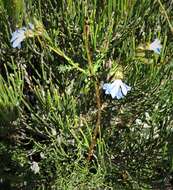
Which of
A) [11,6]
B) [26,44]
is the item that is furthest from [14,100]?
[11,6]

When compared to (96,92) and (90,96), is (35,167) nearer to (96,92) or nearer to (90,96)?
(90,96)

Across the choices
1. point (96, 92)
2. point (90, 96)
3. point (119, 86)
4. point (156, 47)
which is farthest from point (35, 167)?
point (156, 47)

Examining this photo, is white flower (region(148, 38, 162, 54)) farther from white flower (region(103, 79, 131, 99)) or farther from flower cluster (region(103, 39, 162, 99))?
white flower (region(103, 79, 131, 99))

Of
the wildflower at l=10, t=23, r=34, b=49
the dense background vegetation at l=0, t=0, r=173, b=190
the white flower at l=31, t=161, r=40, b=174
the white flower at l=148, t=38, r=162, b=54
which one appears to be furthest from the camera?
the white flower at l=31, t=161, r=40, b=174

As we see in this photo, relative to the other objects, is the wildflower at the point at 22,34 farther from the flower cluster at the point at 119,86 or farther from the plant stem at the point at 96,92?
the flower cluster at the point at 119,86

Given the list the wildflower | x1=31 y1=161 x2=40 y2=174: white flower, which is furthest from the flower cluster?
x1=31 y1=161 x2=40 y2=174: white flower

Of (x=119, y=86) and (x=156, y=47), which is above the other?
(x=156, y=47)

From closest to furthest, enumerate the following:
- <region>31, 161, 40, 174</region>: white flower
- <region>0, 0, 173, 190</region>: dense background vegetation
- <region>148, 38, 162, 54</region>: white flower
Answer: <region>148, 38, 162, 54</region>: white flower
<region>0, 0, 173, 190</region>: dense background vegetation
<region>31, 161, 40, 174</region>: white flower

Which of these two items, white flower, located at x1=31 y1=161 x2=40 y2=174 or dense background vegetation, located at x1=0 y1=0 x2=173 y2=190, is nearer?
dense background vegetation, located at x1=0 y1=0 x2=173 y2=190
